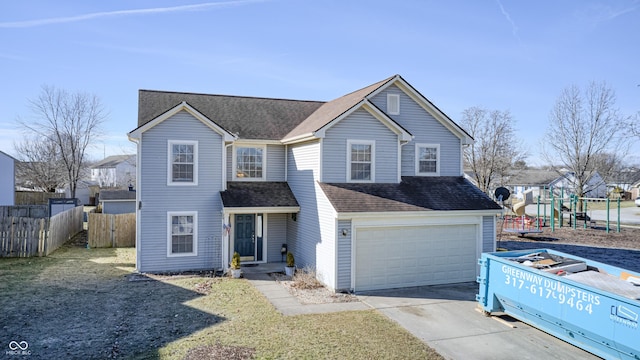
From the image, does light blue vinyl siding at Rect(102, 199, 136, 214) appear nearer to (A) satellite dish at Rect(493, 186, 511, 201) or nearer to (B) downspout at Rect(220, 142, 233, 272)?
(B) downspout at Rect(220, 142, 233, 272)

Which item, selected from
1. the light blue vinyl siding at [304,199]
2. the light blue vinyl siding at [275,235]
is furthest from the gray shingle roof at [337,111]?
the light blue vinyl siding at [275,235]

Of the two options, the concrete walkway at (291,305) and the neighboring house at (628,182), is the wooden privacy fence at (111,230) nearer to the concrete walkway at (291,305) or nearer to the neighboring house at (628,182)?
the concrete walkway at (291,305)

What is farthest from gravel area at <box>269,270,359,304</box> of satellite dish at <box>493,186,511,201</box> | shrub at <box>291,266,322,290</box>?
satellite dish at <box>493,186,511,201</box>

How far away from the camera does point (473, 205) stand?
1539 cm

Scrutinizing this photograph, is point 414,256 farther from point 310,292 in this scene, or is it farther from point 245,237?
point 245,237

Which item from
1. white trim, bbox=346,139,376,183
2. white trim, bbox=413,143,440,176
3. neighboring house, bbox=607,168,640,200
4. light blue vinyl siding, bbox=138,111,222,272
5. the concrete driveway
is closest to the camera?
the concrete driveway

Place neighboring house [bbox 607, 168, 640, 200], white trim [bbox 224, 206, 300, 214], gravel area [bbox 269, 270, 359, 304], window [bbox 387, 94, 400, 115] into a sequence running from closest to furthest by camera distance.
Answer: gravel area [bbox 269, 270, 359, 304]
white trim [bbox 224, 206, 300, 214]
window [bbox 387, 94, 400, 115]
neighboring house [bbox 607, 168, 640, 200]

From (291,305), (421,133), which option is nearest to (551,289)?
(291,305)

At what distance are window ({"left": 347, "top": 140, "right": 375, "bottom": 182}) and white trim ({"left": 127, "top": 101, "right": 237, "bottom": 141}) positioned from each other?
15.9 ft

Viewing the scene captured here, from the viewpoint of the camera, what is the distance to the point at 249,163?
59.3ft

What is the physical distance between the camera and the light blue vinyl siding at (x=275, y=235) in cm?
1794

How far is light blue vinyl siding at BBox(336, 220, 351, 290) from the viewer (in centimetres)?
1345

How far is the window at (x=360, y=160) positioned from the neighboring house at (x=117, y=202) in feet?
54.5

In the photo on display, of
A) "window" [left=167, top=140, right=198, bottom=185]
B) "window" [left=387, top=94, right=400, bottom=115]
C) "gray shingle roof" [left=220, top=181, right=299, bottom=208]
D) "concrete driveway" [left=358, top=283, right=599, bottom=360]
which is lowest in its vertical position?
"concrete driveway" [left=358, top=283, right=599, bottom=360]
